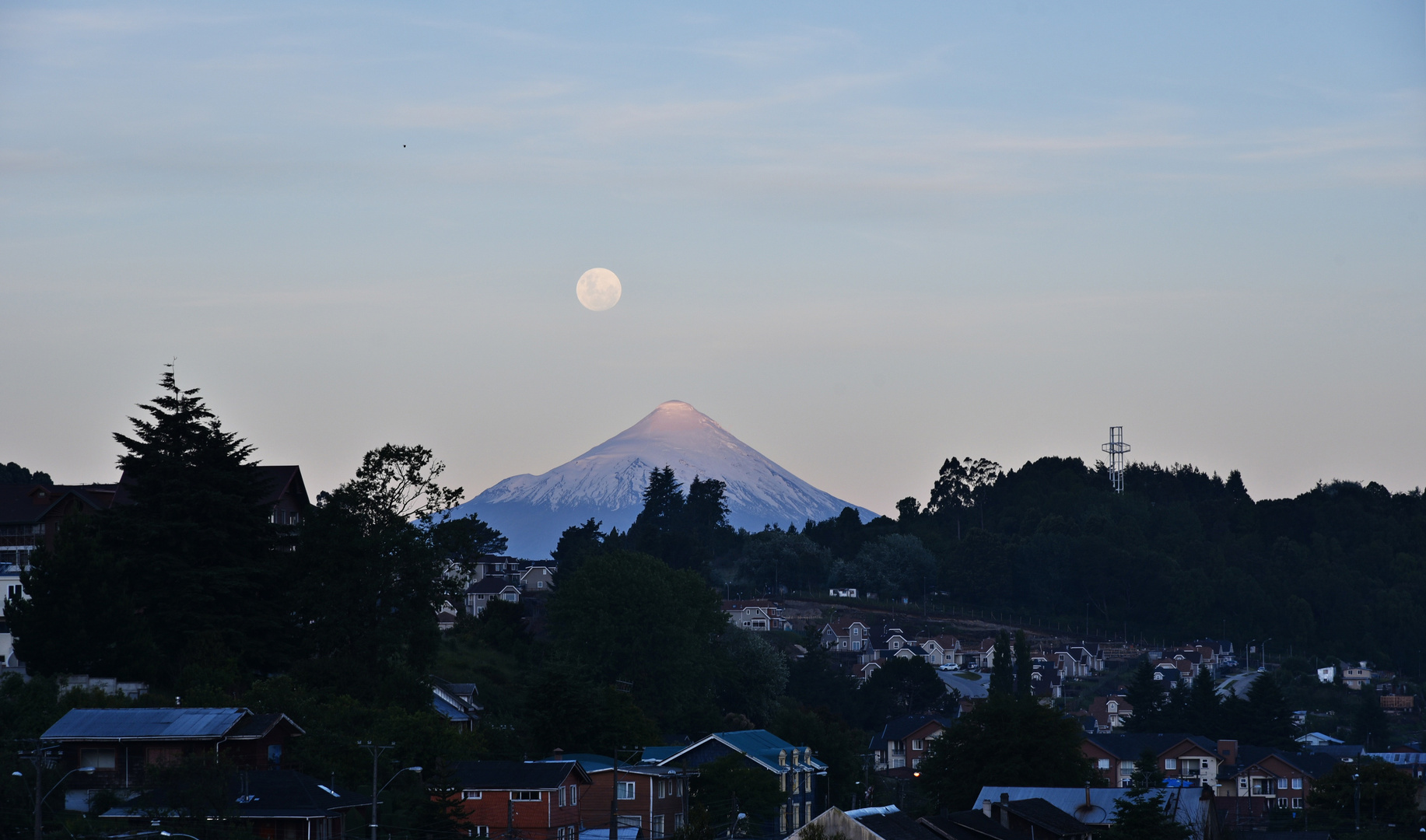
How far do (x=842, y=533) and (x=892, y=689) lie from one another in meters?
73.5

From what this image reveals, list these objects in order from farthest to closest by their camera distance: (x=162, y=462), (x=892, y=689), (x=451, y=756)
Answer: (x=892, y=689), (x=162, y=462), (x=451, y=756)

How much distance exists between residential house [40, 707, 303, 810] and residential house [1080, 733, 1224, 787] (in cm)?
5875

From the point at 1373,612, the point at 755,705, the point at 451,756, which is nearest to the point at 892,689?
the point at 755,705

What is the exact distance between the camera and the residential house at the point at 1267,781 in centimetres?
9438

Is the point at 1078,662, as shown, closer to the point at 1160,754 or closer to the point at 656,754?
the point at 1160,754

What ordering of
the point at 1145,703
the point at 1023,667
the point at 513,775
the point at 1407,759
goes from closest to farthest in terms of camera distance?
the point at 513,775 < the point at 1407,759 < the point at 1145,703 < the point at 1023,667

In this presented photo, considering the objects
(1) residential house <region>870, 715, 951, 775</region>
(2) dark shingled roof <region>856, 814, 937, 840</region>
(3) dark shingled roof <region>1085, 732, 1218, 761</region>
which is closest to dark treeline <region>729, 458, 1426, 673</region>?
(1) residential house <region>870, 715, 951, 775</region>

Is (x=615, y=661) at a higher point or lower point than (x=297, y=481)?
lower

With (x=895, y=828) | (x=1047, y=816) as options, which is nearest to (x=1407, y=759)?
(x=1047, y=816)

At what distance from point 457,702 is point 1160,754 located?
47737 mm

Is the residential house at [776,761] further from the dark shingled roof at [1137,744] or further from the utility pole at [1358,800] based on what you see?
the dark shingled roof at [1137,744]

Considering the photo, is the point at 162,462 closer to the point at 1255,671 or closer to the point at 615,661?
the point at 615,661

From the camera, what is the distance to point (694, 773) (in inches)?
2662

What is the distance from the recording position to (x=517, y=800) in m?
57.3
